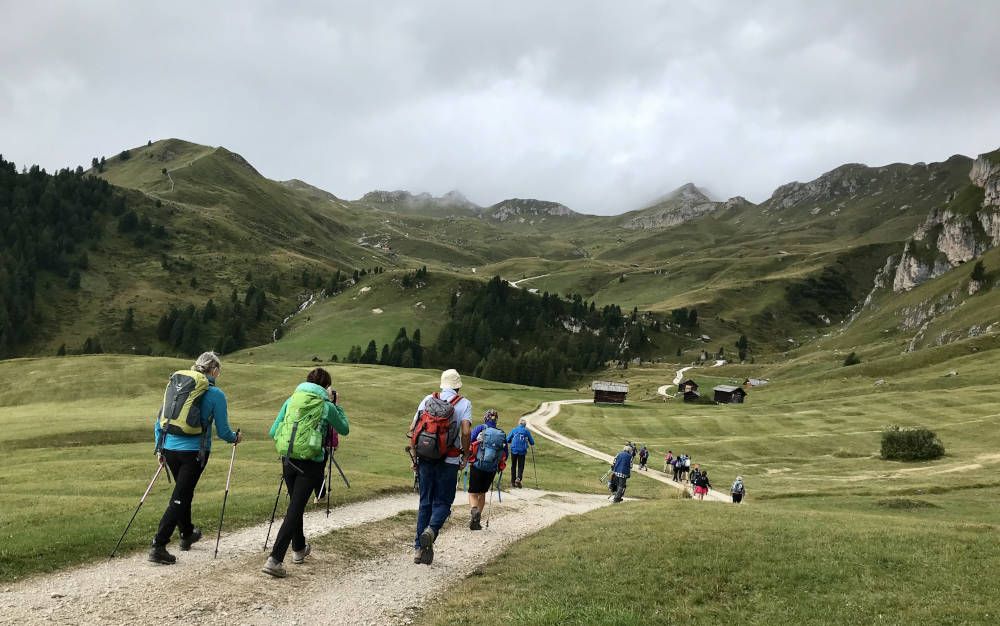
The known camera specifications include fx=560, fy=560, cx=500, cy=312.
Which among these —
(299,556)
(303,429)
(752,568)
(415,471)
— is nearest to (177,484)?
(299,556)

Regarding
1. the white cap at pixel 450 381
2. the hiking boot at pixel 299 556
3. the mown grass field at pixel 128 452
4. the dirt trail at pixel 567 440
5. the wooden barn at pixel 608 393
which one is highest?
the white cap at pixel 450 381

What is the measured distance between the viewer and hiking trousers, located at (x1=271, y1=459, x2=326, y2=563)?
476 inches

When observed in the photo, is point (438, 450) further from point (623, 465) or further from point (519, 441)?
point (623, 465)

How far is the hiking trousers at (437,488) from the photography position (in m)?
13.5

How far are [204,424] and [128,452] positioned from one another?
114 feet

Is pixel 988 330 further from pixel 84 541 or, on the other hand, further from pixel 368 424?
pixel 84 541

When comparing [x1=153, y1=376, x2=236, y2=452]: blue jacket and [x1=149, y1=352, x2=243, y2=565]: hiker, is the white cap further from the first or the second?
[x1=153, y1=376, x2=236, y2=452]: blue jacket

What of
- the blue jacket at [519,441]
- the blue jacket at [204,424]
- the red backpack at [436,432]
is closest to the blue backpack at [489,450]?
the red backpack at [436,432]

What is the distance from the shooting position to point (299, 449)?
12.2 meters

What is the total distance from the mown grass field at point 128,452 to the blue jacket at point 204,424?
3.27 meters

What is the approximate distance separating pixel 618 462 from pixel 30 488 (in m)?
28.4

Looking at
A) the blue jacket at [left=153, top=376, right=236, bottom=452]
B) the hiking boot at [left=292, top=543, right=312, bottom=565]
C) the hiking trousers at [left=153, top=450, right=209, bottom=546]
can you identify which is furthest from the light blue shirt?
the hiking trousers at [left=153, top=450, right=209, bottom=546]

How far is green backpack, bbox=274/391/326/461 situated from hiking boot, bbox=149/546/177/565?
335 centimetres

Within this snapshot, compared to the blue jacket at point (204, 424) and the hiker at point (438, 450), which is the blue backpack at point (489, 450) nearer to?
the hiker at point (438, 450)
